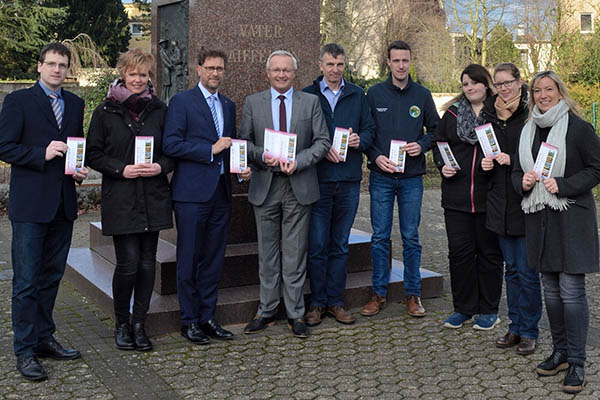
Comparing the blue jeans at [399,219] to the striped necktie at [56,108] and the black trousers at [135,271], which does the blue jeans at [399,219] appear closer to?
the black trousers at [135,271]

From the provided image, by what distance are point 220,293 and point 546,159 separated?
10.2ft

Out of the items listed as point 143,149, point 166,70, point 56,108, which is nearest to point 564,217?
point 143,149

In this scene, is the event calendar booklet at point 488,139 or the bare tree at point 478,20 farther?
the bare tree at point 478,20

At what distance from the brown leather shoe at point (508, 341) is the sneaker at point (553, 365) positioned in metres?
0.57

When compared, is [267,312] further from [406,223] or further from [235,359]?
[406,223]

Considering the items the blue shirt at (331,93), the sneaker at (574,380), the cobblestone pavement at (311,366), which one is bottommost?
the cobblestone pavement at (311,366)

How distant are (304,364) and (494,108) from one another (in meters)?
2.48

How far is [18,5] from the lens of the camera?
29.9 meters

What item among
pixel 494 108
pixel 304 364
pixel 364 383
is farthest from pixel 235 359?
pixel 494 108

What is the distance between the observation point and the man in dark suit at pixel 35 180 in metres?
4.95

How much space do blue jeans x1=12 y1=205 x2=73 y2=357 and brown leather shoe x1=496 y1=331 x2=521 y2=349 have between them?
3390 mm

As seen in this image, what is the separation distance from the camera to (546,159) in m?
4.98

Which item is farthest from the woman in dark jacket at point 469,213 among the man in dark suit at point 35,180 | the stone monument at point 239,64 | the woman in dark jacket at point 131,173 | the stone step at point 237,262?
the man in dark suit at point 35,180

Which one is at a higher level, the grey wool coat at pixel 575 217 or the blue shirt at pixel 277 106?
the blue shirt at pixel 277 106
